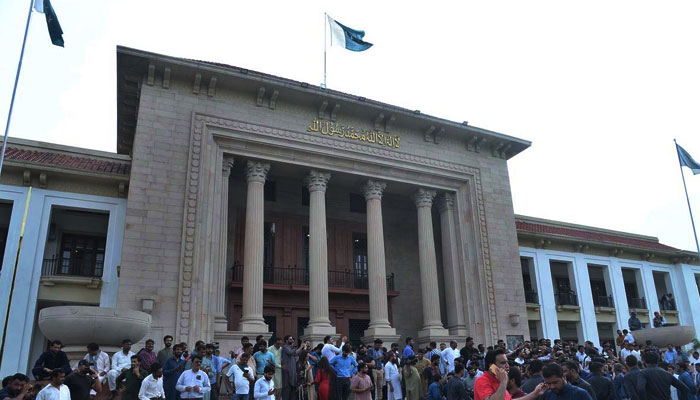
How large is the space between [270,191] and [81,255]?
7.70 metres

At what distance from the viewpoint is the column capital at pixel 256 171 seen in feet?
63.7

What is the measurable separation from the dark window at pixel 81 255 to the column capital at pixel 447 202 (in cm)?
1407

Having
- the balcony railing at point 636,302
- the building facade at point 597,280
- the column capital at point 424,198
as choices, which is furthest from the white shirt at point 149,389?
the balcony railing at point 636,302

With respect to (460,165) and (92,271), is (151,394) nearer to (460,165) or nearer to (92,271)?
(92,271)

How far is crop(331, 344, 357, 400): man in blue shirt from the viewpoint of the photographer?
1275 centimetres

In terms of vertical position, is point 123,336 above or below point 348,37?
below

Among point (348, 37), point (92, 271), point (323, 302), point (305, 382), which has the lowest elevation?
point (305, 382)

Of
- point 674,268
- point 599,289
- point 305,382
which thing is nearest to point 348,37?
point 305,382

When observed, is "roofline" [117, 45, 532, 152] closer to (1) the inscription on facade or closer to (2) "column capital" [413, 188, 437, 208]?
(1) the inscription on facade

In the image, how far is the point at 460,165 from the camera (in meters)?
23.4

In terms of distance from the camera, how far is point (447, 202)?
2342 centimetres

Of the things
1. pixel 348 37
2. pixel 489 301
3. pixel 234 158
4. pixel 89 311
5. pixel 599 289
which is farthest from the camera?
pixel 599 289

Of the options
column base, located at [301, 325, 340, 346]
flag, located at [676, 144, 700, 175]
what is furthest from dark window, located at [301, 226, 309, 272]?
flag, located at [676, 144, 700, 175]

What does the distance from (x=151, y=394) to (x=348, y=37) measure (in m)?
17.6
